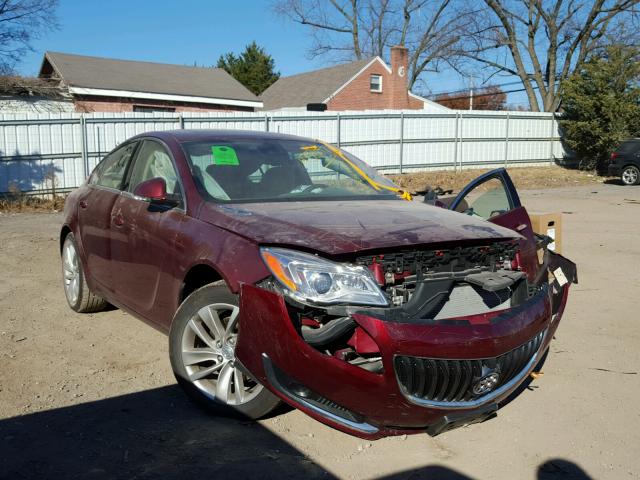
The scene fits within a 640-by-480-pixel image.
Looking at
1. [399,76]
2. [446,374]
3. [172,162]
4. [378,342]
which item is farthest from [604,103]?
[378,342]

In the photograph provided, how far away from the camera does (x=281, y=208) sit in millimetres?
3811

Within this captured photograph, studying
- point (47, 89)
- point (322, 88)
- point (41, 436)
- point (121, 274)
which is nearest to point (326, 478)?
point (41, 436)

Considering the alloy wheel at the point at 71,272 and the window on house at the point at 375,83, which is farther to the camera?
the window on house at the point at 375,83

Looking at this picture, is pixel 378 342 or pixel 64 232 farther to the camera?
pixel 64 232

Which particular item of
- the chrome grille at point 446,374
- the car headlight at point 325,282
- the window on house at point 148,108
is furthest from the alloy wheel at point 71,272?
the window on house at point 148,108

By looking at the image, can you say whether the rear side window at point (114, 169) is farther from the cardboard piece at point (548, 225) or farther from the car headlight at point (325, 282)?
the cardboard piece at point (548, 225)

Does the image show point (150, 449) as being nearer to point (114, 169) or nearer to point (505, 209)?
point (114, 169)

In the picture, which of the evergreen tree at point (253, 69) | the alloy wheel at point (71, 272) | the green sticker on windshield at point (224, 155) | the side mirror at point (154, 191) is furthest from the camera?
the evergreen tree at point (253, 69)

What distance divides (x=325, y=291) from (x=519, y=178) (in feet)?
67.6

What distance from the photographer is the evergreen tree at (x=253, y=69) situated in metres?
51.8

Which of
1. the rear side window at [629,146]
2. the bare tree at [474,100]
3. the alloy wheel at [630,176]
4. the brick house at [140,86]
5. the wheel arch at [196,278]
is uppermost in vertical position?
the bare tree at [474,100]

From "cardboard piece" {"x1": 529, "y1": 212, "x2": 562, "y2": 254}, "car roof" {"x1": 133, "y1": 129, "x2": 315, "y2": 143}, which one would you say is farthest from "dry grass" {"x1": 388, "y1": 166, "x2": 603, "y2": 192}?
"car roof" {"x1": 133, "y1": 129, "x2": 315, "y2": 143}

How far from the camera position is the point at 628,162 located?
2088 centimetres

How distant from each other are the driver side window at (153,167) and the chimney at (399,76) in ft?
114
